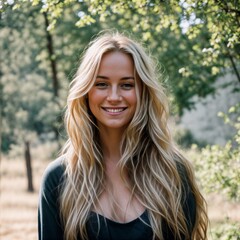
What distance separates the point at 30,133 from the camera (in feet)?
68.1

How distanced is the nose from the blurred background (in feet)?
2.83

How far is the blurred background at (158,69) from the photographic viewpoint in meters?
4.69

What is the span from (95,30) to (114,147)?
37.3ft

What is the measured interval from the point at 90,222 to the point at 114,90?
817 mm

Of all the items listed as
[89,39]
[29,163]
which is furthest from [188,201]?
[29,163]

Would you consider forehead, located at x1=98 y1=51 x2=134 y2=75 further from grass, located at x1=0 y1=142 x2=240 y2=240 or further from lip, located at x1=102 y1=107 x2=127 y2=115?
grass, located at x1=0 y1=142 x2=240 y2=240

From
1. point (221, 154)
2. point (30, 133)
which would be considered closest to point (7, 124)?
point (30, 133)

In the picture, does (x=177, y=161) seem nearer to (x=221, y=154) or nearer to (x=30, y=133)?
(x=221, y=154)

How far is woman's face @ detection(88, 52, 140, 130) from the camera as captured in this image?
3.35 m

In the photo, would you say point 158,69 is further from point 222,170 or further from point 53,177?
point 222,170

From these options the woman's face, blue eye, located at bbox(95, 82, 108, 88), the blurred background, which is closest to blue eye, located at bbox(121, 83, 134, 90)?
the woman's face

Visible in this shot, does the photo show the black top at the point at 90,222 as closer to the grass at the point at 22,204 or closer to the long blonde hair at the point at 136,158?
the long blonde hair at the point at 136,158

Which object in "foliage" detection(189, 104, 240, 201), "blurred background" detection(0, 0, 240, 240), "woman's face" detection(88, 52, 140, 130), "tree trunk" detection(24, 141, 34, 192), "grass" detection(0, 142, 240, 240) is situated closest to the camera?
"woman's face" detection(88, 52, 140, 130)

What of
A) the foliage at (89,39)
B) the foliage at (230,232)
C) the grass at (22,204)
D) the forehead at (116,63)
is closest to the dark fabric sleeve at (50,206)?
the forehead at (116,63)
